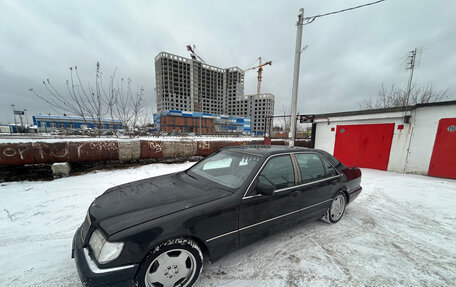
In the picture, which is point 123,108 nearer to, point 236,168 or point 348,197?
point 236,168

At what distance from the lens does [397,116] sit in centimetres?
674

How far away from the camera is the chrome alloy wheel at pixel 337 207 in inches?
125

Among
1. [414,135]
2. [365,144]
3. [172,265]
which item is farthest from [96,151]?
[414,135]

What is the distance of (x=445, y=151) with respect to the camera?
231 inches

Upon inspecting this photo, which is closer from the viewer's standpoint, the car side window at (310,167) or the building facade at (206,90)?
the car side window at (310,167)

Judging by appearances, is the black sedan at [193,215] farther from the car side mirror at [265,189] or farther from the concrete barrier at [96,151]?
the concrete barrier at [96,151]

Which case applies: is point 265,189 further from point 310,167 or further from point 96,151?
point 96,151

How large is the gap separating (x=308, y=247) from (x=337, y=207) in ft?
4.28

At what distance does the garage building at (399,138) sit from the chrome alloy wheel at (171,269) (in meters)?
9.17

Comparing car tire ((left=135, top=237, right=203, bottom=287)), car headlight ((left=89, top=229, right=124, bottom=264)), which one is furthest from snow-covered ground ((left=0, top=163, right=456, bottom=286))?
car headlight ((left=89, top=229, right=124, bottom=264))

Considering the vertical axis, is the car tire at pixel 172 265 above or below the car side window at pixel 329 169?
below

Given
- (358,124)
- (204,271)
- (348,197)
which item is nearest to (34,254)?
(204,271)

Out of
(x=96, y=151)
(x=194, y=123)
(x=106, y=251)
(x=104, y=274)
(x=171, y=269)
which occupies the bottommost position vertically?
(x=171, y=269)

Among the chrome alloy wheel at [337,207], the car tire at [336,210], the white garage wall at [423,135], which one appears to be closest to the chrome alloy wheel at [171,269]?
the car tire at [336,210]
